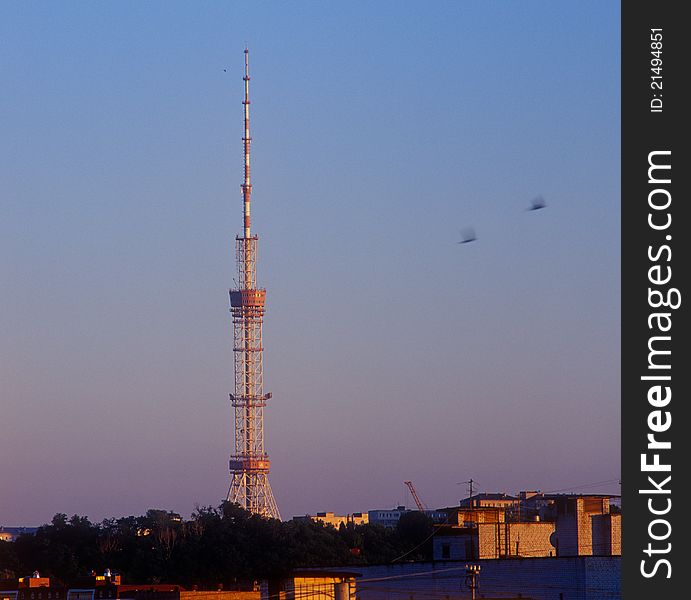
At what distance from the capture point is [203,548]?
108 metres

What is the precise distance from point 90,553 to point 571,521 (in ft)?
184

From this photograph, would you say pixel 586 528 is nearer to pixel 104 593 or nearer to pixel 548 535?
pixel 548 535

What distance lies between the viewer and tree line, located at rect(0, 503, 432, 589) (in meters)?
104

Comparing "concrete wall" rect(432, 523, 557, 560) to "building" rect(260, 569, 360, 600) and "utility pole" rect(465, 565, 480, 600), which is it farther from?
"utility pole" rect(465, 565, 480, 600)

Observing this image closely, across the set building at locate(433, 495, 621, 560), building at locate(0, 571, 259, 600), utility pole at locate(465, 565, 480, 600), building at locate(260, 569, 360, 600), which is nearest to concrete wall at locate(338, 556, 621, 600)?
utility pole at locate(465, 565, 480, 600)

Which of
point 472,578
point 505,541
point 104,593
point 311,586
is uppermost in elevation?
point 505,541

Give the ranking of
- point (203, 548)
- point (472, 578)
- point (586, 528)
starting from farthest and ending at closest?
point (203, 548)
point (586, 528)
point (472, 578)

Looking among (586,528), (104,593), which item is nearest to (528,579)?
(586,528)

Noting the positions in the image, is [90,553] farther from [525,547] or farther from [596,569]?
[596,569]
